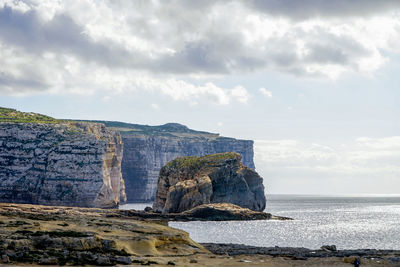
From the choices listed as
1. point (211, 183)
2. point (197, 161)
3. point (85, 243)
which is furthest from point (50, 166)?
point (85, 243)

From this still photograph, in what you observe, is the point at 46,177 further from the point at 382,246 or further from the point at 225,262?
the point at 225,262

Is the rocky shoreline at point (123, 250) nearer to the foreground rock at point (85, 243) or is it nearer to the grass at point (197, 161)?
the foreground rock at point (85, 243)

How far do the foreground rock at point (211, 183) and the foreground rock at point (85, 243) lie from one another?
262ft

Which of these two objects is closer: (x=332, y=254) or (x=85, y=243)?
(x=85, y=243)

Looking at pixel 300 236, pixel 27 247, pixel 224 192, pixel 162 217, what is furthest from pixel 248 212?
pixel 27 247

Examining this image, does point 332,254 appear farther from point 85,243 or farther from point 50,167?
point 50,167

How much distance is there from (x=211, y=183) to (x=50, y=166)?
178 feet

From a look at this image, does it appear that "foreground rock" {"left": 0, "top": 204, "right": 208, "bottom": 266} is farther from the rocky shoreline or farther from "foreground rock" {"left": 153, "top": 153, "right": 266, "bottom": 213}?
"foreground rock" {"left": 153, "top": 153, "right": 266, "bottom": 213}

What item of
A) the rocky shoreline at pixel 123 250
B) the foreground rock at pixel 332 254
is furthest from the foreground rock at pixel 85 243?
the foreground rock at pixel 332 254

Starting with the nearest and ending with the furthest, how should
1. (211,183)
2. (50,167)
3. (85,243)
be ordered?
1. (85,243)
2. (211,183)
3. (50,167)

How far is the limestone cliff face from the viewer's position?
160500 millimetres

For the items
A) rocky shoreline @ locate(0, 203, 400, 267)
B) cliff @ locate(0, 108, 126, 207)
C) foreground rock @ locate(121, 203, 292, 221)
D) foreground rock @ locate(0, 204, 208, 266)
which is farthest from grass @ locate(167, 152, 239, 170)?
foreground rock @ locate(0, 204, 208, 266)

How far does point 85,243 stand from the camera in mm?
46812

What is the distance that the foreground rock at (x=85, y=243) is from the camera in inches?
1633
